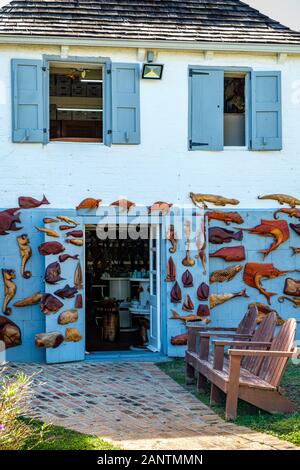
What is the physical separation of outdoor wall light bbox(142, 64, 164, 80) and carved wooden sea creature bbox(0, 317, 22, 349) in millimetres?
4572

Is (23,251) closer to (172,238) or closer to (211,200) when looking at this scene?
(172,238)

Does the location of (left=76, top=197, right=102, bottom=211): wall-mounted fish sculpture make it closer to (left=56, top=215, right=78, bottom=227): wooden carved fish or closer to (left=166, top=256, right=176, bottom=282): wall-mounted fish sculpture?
(left=56, top=215, right=78, bottom=227): wooden carved fish

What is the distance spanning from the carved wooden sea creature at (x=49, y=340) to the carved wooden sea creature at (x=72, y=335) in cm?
12

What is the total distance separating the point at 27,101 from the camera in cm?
1134

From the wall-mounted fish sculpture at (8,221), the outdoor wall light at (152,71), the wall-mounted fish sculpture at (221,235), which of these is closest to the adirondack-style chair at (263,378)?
the wall-mounted fish sculpture at (221,235)

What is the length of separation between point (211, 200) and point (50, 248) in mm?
2788

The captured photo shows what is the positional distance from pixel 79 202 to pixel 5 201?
3.87ft

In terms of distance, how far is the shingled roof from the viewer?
38.2 feet

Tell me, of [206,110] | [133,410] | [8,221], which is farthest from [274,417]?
[206,110]

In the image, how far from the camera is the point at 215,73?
1191 centimetres

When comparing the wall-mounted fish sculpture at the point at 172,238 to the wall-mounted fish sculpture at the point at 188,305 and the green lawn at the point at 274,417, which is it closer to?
the wall-mounted fish sculpture at the point at 188,305

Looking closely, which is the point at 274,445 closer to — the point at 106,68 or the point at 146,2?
the point at 106,68
